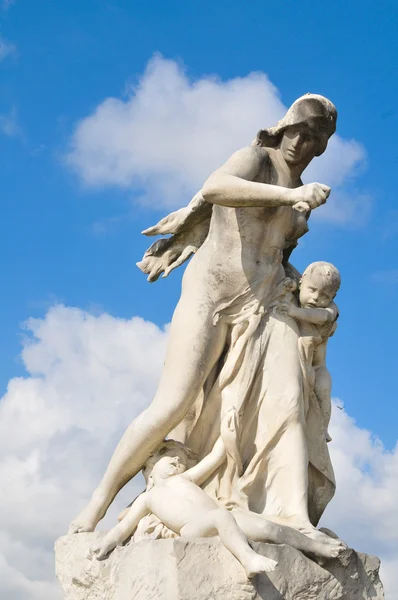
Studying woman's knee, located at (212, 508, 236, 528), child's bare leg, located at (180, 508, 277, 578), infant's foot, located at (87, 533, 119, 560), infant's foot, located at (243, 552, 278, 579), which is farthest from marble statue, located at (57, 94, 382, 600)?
infant's foot, located at (243, 552, 278, 579)

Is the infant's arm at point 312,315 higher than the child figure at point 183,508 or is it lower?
higher

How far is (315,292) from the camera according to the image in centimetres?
644

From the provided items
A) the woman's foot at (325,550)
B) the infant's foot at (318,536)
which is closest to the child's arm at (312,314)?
the infant's foot at (318,536)

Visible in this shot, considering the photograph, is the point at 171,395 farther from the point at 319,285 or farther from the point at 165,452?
the point at 319,285

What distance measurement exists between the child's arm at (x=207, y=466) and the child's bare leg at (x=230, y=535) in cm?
62

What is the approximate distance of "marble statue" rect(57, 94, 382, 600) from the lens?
5871mm

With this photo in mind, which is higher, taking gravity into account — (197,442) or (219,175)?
(219,175)

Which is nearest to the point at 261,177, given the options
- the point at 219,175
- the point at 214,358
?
the point at 219,175

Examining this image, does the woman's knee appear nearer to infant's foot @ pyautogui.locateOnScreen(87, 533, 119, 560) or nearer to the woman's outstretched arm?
infant's foot @ pyautogui.locateOnScreen(87, 533, 119, 560)

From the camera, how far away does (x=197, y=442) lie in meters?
6.43

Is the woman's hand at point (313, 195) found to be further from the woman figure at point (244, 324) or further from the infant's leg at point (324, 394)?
the infant's leg at point (324, 394)

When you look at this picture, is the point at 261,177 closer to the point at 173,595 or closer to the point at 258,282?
the point at 258,282

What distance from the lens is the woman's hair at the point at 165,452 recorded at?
6244 millimetres

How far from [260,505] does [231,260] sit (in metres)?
1.66
